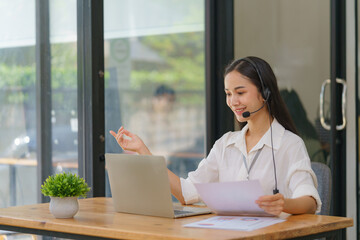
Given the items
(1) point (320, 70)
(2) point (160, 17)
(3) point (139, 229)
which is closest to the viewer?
(3) point (139, 229)

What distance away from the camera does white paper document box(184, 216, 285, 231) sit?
1.86 m

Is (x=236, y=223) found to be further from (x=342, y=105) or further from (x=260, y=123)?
(x=342, y=105)

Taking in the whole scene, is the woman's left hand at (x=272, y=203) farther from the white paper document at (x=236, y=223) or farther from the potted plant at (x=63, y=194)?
the potted plant at (x=63, y=194)

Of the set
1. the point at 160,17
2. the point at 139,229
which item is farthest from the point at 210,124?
the point at 139,229

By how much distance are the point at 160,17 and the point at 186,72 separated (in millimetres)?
464

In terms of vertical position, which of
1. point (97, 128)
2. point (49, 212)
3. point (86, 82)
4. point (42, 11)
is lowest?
point (49, 212)

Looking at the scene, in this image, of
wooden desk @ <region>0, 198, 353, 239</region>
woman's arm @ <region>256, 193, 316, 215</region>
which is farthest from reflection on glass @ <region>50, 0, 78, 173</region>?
woman's arm @ <region>256, 193, 316, 215</region>

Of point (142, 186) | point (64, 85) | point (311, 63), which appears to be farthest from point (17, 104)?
point (311, 63)

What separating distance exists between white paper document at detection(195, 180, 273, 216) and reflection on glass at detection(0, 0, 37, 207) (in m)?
1.42

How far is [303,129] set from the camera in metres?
4.16

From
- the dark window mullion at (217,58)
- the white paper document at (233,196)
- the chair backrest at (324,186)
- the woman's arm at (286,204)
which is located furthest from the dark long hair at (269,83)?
the dark window mullion at (217,58)

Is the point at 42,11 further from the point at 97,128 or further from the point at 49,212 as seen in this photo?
the point at 49,212

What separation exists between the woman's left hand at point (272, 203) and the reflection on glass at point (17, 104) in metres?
1.61

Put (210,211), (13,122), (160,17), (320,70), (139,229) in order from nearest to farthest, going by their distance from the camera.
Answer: (139,229)
(210,211)
(13,122)
(320,70)
(160,17)
